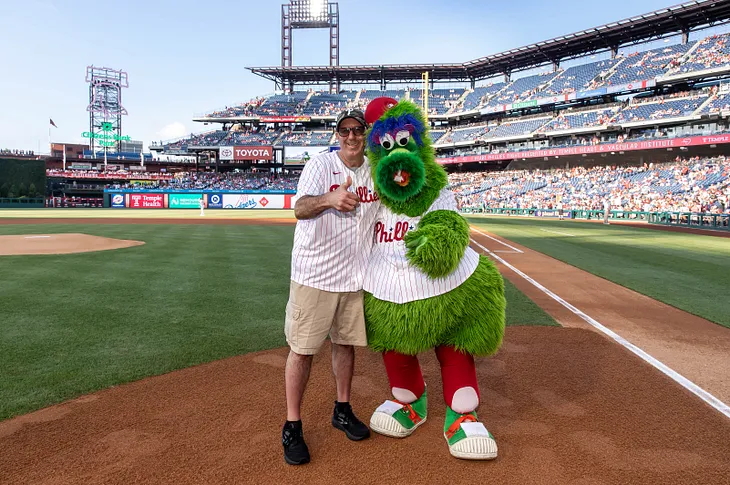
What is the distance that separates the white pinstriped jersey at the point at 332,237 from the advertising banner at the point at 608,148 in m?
23.5

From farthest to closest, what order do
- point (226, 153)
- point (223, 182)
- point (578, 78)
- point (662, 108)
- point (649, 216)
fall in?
1. point (223, 182)
2. point (226, 153)
3. point (578, 78)
4. point (662, 108)
5. point (649, 216)

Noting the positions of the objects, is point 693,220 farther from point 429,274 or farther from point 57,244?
point 57,244

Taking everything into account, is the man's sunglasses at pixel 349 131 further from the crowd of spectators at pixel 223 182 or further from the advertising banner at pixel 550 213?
the crowd of spectators at pixel 223 182

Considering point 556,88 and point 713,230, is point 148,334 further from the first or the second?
point 556,88

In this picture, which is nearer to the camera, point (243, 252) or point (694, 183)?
point (243, 252)

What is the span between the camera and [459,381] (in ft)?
9.08

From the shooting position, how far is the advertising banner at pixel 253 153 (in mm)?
54781

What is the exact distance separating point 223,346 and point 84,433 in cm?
174

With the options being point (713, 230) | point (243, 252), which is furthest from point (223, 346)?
point (713, 230)

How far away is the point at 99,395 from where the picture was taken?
3295 millimetres

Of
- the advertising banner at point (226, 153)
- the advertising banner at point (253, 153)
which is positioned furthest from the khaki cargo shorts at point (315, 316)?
the advertising banner at point (226, 153)

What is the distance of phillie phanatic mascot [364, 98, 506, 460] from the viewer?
2605 millimetres

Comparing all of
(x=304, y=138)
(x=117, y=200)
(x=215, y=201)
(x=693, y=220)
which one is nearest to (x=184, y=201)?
(x=215, y=201)

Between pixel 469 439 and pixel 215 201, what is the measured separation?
4652cm
